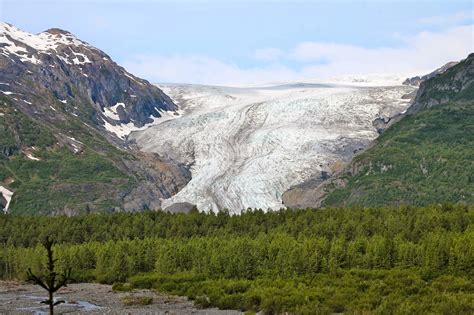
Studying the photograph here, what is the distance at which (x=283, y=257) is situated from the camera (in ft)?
337

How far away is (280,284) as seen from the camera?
83.8 metres

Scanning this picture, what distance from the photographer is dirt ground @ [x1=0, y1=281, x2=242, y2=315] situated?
7488 cm

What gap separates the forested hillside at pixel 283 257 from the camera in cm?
7331

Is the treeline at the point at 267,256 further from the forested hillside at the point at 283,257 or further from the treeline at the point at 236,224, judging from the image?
the treeline at the point at 236,224

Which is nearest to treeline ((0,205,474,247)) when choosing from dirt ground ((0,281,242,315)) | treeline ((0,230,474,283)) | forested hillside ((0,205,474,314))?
forested hillside ((0,205,474,314))

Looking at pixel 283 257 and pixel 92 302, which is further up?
pixel 283 257

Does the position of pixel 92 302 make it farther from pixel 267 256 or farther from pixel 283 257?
pixel 267 256

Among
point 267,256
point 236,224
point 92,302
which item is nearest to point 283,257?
point 267,256

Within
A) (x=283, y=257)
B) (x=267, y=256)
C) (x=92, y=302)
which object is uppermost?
(x=283, y=257)

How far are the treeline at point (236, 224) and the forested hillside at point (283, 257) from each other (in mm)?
201

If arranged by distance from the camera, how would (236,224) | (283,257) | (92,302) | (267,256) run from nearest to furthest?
(92,302) → (283,257) → (267,256) → (236,224)

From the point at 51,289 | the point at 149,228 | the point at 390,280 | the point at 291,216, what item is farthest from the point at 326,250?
the point at 51,289

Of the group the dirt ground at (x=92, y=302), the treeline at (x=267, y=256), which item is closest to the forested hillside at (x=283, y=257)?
the treeline at (x=267, y=256)

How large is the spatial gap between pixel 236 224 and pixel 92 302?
185 ft
